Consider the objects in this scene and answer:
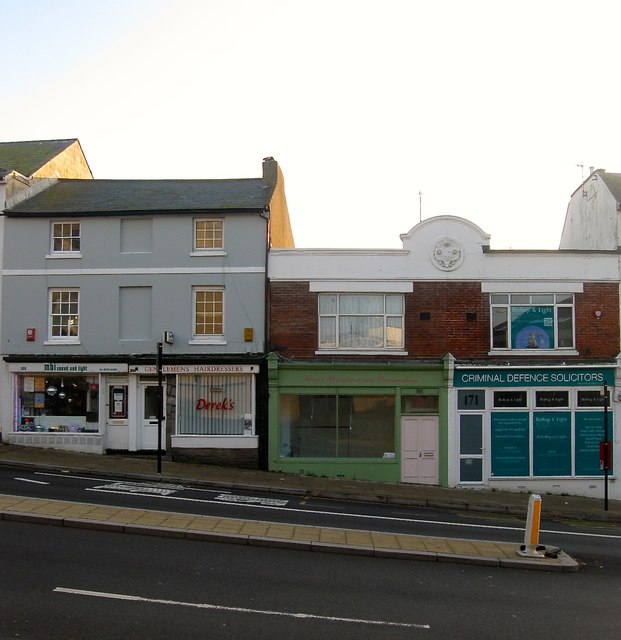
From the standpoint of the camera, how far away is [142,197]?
78.7ft

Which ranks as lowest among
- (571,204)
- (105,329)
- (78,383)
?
(78,383)

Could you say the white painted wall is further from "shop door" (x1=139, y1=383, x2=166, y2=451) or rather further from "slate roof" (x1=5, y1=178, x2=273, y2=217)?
"shop door" (x1=139, y1=383, x2=166, y2=451)

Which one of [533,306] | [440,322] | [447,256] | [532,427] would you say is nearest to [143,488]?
[440,322]

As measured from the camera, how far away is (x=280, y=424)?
2241cm

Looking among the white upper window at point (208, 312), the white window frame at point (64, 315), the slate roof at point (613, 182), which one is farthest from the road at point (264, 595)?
the slate roof at point (613, 182)

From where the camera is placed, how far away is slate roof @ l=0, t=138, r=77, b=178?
25.5 metres

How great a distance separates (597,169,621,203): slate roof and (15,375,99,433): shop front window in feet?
58.3

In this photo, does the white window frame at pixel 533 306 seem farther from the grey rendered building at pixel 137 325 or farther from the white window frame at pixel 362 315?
the grey rendered building at pixel 137 325

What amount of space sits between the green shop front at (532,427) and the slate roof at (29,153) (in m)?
16.3

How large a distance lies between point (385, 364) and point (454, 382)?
2201mm

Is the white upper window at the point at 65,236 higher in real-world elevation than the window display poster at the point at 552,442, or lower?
higher

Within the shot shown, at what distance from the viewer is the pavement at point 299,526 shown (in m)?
11.3

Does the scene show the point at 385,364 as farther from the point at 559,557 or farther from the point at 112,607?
the point at 112,607

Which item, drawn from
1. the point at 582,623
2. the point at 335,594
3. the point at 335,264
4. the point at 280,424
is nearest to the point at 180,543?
the point at 335,594
